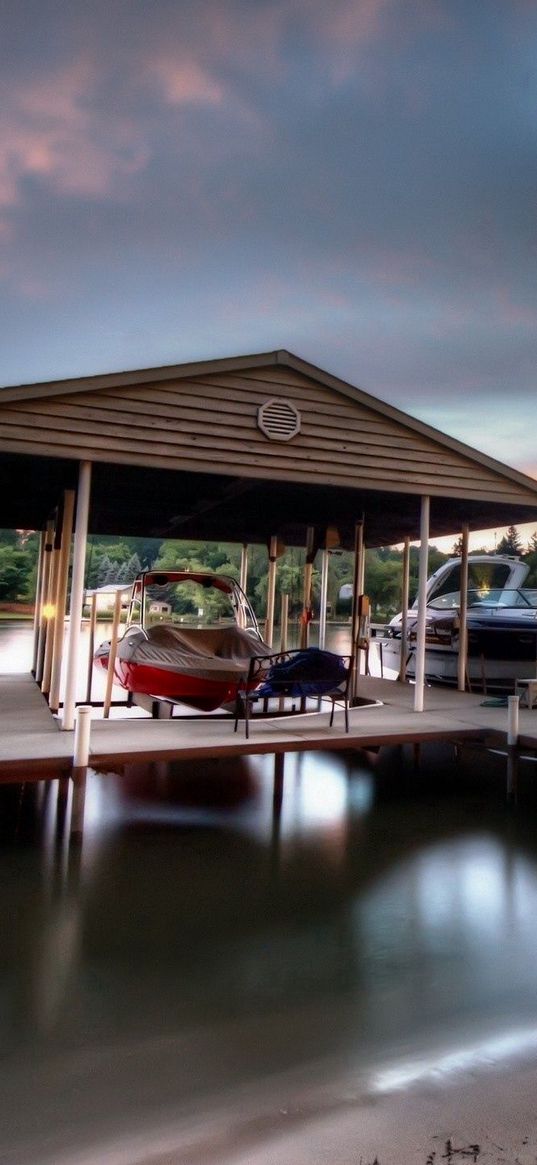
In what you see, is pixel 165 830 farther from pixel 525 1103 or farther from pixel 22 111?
pixel 22 111

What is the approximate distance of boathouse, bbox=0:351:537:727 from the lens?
247 inches

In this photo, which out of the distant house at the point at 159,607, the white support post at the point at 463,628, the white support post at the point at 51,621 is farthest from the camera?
the distant house at the point at 159,607

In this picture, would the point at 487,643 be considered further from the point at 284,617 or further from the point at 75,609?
the point at 75,609

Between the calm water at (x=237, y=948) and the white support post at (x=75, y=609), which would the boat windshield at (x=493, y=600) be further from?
the white support post at (x=75, y=609)

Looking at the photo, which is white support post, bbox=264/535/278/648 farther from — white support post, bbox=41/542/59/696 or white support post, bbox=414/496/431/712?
white support post, bbox=414/496/431/712

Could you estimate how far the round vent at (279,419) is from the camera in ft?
22.7

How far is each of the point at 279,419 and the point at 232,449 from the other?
0.54 m

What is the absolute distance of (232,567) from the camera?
149 ft

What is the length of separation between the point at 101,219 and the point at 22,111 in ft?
16.9

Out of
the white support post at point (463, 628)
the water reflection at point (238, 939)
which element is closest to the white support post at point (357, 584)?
the white support post at point (463, 628)

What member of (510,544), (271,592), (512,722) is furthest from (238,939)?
(510,544)

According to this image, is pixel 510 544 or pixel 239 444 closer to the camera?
pixel 239 444

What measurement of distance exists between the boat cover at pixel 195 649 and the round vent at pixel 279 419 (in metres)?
2.41

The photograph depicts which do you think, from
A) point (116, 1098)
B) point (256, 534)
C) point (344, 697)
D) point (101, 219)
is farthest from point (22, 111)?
point (116, 1098)
